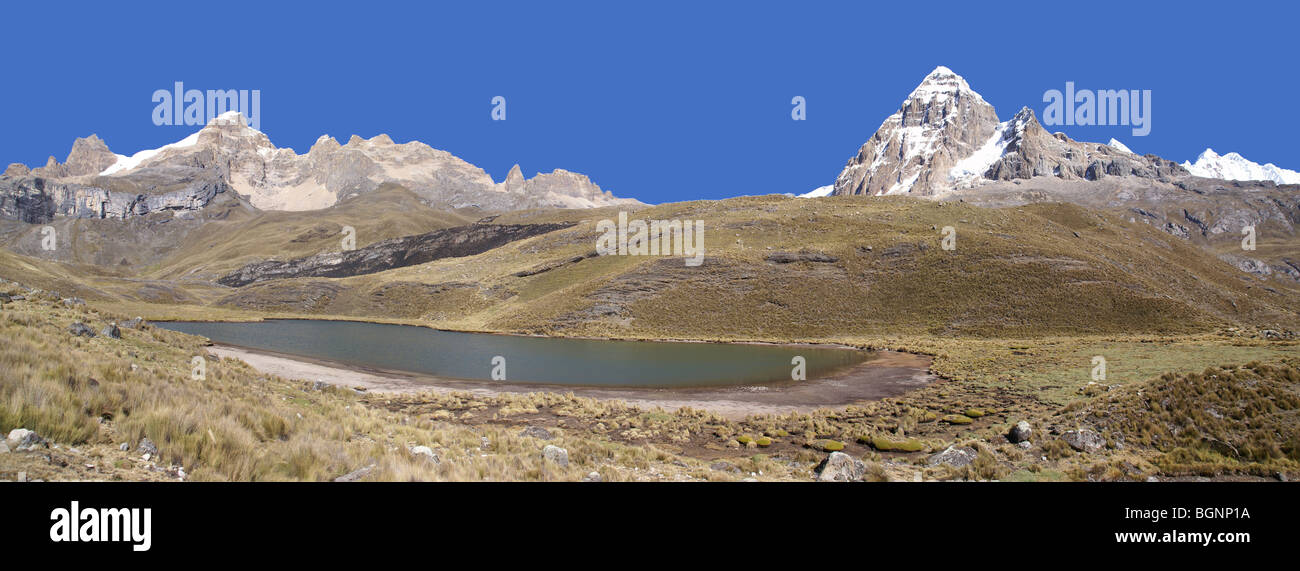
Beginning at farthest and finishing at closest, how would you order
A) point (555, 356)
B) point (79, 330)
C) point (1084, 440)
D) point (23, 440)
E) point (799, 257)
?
point (799, 257)
point (555, 356)
point (79, 330)
point (1084, 440)
point (23, 440)

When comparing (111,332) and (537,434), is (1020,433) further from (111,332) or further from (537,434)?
(111,332)

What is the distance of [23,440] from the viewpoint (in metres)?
6.62

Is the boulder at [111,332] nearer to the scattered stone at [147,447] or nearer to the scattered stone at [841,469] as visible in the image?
the scattered stone at [147,447]

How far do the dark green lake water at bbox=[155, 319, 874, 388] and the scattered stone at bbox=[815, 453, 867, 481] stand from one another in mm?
20810

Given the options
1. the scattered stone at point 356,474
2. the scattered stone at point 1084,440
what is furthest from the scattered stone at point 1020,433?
the scattered stone at point 356,474

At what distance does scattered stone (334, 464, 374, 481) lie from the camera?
8.16 meters

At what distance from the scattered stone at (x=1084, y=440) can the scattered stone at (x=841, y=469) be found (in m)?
7.36

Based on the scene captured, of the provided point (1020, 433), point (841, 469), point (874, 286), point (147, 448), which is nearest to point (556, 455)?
point (841, 469)

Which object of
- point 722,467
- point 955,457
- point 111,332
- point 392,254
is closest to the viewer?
point 722,467

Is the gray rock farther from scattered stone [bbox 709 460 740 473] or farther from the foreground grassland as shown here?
scattered stone [bbox 709 460 740 473]

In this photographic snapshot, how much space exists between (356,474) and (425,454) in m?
2.94
